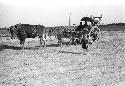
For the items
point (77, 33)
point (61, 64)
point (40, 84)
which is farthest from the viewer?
point (77, 33)

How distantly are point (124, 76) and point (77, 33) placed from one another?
12.2 metres

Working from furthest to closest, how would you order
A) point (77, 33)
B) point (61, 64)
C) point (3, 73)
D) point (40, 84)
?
1. point (77, 33)
2. point (61, 64)
3. point (3, 73)
4. point (40, 84)

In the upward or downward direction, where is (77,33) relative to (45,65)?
upward

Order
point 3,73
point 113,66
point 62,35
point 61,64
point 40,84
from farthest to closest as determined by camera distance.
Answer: point 62,35 → point 61,64 → point 113,66 → point 3,73 → point 40,84

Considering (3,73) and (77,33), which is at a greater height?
(77,33)

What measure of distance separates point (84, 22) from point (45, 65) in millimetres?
12866

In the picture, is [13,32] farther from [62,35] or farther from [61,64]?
[61,64]

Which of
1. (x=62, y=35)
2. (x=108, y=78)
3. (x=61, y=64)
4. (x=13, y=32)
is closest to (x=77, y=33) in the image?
(x=62, y=35)

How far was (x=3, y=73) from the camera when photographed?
10.5 metres

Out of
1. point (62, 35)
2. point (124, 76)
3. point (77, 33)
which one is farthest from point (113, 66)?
point (62, 35)

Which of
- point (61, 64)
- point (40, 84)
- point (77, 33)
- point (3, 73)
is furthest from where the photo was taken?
point (77, 33)

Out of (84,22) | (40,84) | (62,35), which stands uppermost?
(84,22)

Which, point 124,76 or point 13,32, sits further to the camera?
point 13,32

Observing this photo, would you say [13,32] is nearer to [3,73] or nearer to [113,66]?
[3,73]
